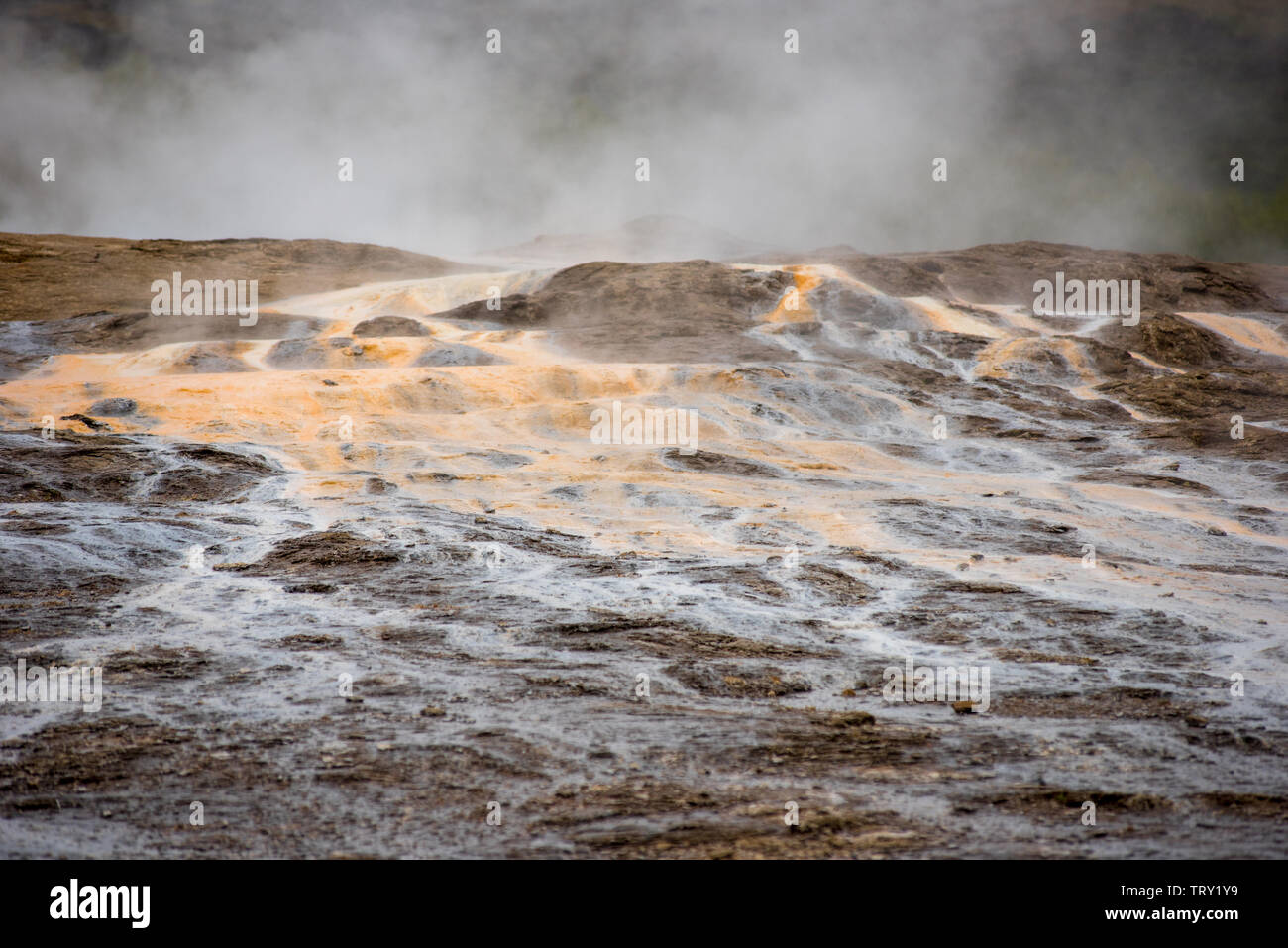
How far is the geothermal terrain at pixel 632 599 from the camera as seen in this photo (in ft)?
17.0

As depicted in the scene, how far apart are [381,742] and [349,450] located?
488 inches

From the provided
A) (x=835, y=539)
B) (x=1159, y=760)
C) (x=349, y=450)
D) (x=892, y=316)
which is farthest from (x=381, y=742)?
(x=892, y=316)

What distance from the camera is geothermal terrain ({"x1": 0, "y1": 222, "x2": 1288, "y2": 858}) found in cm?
520

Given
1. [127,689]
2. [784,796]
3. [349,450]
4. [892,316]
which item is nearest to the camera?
[784,796]

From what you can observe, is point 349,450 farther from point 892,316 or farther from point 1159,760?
point 892,316

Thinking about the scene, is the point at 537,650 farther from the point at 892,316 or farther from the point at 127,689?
the point at 892,316

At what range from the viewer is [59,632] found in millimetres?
8094

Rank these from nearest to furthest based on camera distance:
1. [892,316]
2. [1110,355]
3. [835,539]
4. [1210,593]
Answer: [1210,593]
[835,539]
[1110,355]
[892,316]

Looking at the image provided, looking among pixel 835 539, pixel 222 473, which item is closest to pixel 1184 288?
pixel 835 539

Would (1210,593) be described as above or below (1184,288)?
below

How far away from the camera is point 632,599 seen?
9.57 meters

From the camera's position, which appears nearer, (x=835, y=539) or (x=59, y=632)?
(x=59, y=632)

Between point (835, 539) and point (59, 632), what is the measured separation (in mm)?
8595

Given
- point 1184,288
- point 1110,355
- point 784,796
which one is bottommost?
point 784,796
